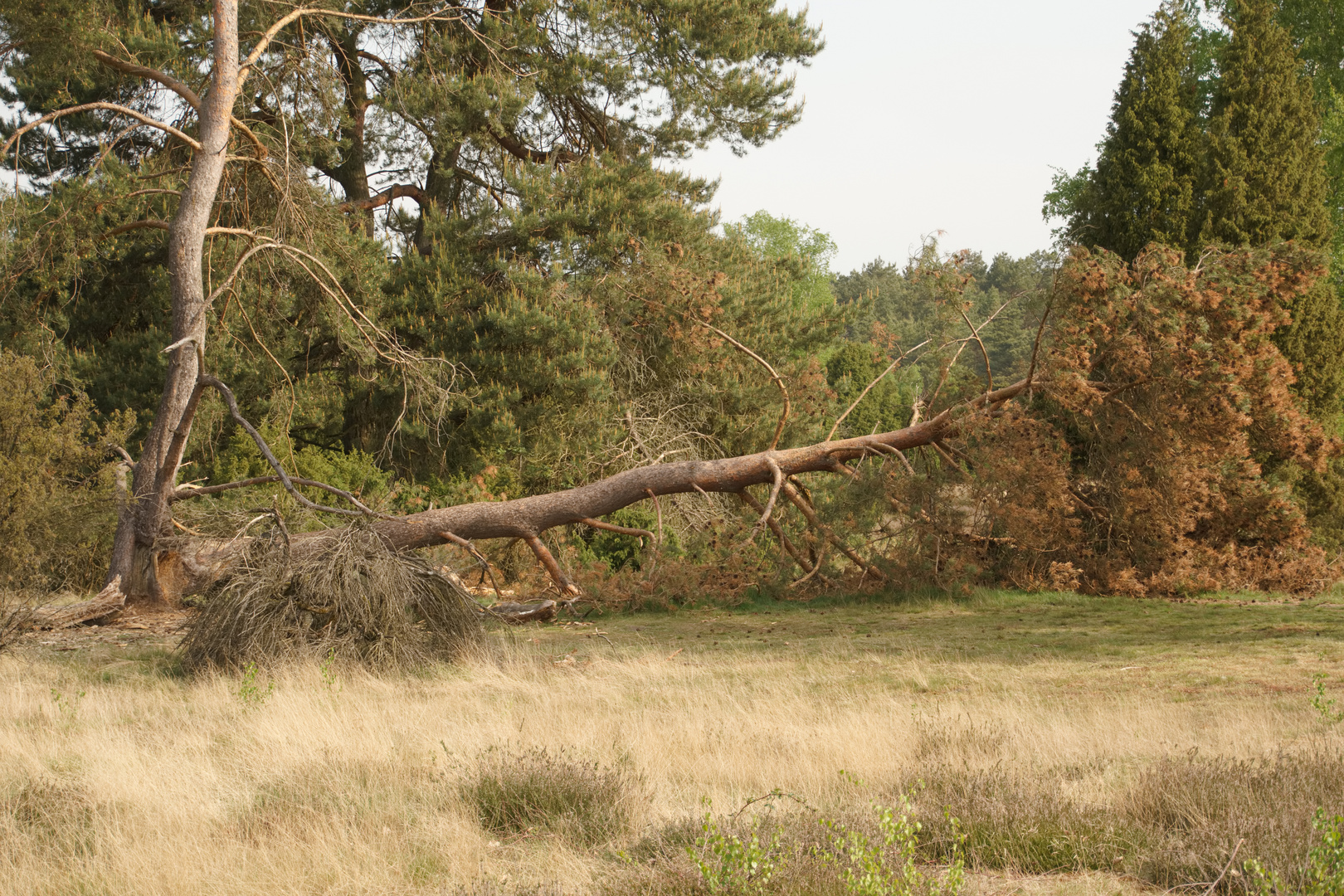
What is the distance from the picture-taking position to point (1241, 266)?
422 inches

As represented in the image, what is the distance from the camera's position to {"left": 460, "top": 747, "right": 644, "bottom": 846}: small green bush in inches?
160

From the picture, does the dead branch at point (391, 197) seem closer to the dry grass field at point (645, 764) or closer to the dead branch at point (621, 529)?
the dead branch at point (621, 529)

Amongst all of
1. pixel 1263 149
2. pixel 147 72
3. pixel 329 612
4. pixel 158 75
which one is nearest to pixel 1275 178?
pixel 1263 149

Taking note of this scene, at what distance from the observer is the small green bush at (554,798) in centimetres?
407

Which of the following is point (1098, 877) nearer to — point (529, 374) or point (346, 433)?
point (529, 374)

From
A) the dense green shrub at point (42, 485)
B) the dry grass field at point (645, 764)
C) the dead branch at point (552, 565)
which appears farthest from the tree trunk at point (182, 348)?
the dead branch at point (552, 565)

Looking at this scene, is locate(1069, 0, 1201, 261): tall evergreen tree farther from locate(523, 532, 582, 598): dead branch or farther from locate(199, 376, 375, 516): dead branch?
locate(199, 376, 375, 516): dead branch

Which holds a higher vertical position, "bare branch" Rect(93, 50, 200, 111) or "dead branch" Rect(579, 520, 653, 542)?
"bare branch" Rect(93, 50, 200, 111)

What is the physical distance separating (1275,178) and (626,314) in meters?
9.71

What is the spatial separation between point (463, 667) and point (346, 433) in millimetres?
10795

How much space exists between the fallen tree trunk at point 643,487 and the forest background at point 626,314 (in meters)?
0.35

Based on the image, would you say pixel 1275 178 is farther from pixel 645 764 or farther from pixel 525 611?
pixel 645 764

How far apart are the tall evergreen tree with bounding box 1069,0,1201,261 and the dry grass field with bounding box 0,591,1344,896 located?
715 centimetres

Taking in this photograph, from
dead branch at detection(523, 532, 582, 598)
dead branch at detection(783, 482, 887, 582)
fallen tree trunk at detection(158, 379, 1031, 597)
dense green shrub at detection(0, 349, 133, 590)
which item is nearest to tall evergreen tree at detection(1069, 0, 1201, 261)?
fallen tree trunk at detection(158, 379, 1031, 597)
